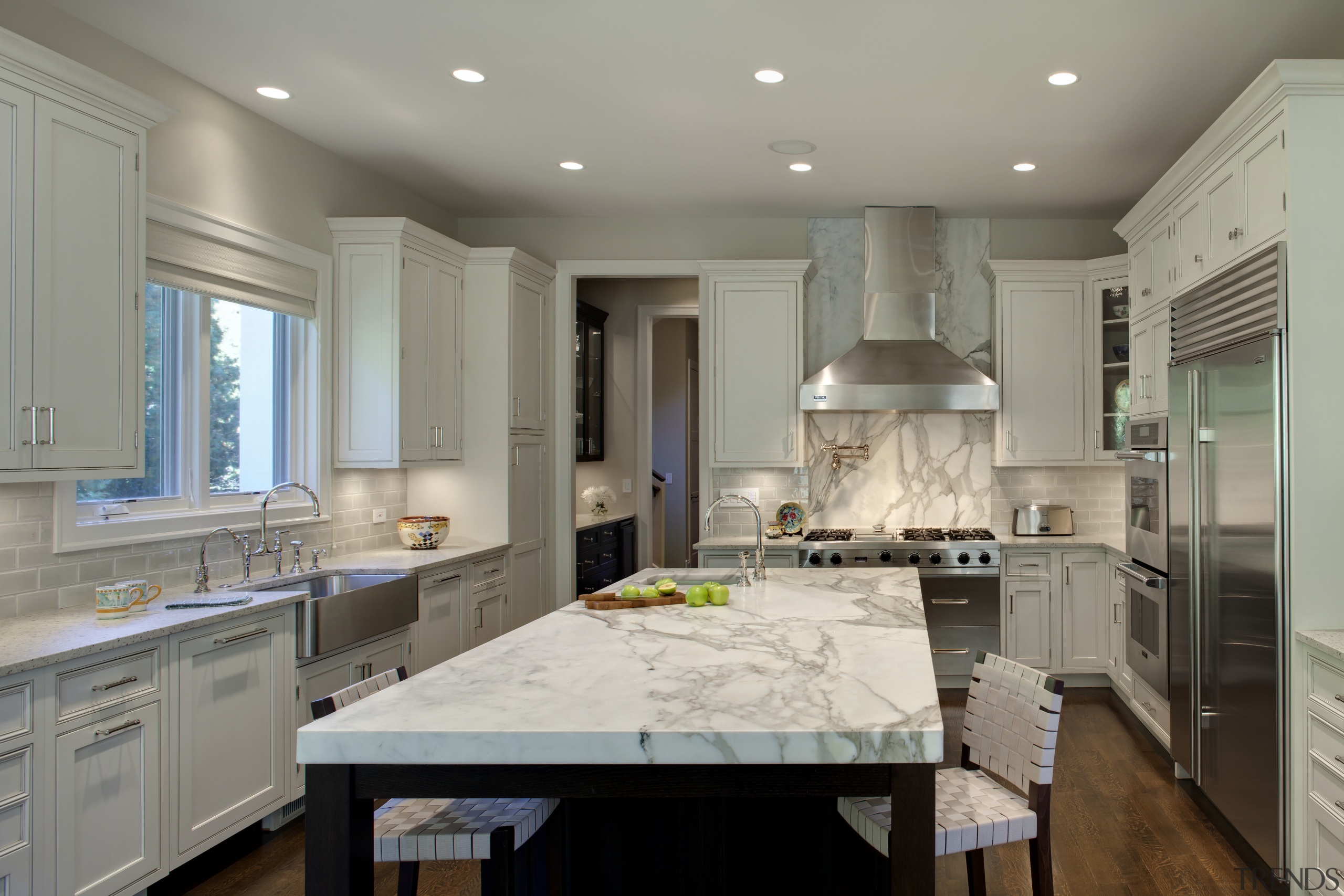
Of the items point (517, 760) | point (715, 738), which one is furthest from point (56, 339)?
point (715, 738)

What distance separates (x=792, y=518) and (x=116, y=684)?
3.75 metres

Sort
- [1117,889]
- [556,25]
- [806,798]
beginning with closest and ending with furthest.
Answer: [806,798] < [1117,889] < [556,25]

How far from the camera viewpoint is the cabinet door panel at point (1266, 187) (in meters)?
2.62

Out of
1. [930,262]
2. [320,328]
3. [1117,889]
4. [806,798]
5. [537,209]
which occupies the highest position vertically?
[537,209]

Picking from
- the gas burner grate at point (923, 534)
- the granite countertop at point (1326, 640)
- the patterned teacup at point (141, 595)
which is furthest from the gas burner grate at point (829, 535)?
the patterned teacup at point (141, 595)

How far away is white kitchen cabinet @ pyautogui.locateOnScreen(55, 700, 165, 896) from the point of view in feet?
7.45

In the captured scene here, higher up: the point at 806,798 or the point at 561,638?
the point at 561,638

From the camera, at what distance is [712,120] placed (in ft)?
12.6

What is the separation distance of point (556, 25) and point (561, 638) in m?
2.10

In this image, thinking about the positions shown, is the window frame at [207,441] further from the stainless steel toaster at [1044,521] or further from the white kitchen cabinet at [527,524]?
the stainless steel toaster at [1044,521]

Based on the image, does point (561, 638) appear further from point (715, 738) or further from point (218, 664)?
point (218, 664)

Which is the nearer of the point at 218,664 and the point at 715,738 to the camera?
the point at 715,738

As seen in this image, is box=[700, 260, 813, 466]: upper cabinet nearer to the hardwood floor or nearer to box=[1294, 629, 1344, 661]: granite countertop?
the hardwood floor

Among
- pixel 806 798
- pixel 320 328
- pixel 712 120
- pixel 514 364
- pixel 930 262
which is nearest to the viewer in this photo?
pixel 806 798
